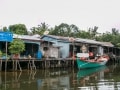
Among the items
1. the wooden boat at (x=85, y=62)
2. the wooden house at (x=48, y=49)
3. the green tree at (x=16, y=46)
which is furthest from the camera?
the wooden house at (x=48, y=49)

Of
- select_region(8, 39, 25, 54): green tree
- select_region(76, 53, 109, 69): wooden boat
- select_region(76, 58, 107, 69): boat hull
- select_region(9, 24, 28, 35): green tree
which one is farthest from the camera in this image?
select_region(9, 24, 28, 35): green tree

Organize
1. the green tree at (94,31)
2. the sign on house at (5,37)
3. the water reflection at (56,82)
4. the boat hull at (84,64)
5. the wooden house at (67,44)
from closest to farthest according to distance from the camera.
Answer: the water reflection at (56,82), the sign on house at (5,37), the boat hull at (84,64), the wooden house at (67,44), the green tree at (94,31)

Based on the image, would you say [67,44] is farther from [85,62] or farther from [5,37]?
[5,37]

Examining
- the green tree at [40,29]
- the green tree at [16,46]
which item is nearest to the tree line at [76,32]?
the green tree at [40,29]

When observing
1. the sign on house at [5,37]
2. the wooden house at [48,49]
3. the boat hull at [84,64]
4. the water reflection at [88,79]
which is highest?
the sign on house at [5,37]

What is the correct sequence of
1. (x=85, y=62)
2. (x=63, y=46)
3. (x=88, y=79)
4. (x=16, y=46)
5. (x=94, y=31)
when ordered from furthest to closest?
1. (x=94, y=31)
2. (x=63, y=46)
3. (x=85, y=62)
4. (x=16, y=46)
5. (x=88, y=79)

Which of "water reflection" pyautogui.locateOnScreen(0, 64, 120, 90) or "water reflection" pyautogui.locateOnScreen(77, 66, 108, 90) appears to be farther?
"water reflection" pyautogui.locateOnScreen(77, 66, 108, 90)

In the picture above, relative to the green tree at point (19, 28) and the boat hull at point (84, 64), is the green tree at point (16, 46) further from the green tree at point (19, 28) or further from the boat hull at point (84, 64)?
the green tree at point (19, 28)

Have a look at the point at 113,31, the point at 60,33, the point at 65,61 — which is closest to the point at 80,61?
the point at 65,61

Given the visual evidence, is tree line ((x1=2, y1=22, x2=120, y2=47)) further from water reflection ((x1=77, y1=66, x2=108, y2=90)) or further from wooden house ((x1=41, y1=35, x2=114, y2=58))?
water reflection ((x1=77, y1=66, x2=108, y2=90))

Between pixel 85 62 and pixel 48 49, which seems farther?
pixel 48 49

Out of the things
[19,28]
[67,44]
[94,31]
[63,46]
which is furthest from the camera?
[94,31]

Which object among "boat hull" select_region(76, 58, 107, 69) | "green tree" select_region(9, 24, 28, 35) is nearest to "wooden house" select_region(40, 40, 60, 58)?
"boat hull" select_region(76, 58, 107, 69)

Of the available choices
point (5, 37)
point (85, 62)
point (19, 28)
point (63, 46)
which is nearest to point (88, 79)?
point (5, 37)
